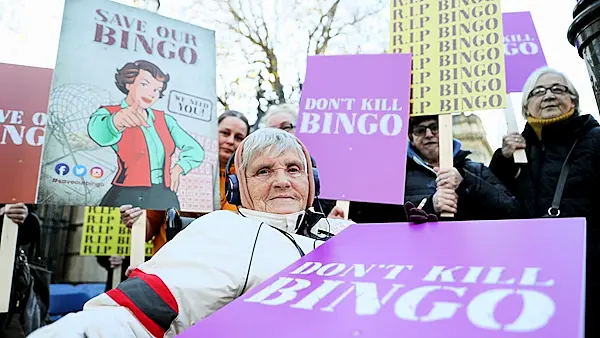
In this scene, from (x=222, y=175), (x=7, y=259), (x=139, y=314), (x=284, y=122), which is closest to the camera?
(x=139, y=314)

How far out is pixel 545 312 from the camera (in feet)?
2.08

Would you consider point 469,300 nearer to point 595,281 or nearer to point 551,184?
point 595,281

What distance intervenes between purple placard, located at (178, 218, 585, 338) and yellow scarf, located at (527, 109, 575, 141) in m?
1.75

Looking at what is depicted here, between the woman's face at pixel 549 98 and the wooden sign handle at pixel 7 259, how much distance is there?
2.75m

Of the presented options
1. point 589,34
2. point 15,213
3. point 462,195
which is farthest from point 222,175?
point 589,34

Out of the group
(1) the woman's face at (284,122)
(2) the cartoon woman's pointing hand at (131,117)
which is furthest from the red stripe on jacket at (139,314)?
(1) the woman's face at (284,122)

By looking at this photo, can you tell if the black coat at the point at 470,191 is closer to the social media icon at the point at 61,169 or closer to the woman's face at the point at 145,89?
the woman's face at the point at 145,89

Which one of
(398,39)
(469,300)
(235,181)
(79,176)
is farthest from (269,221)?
(398,39)

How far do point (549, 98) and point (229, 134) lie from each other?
185 centimetres

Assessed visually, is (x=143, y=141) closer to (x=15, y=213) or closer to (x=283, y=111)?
(x=15, y=213)

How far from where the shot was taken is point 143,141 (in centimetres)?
257

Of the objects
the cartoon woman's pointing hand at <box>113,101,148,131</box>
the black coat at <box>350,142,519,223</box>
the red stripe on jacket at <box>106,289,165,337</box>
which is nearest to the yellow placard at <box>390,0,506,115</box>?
the black coat at <box>350,142,519,223</box>

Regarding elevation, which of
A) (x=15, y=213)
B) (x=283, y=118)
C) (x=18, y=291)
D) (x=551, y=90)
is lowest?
(x=18, y=291)

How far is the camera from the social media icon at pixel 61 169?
7.59 feet
